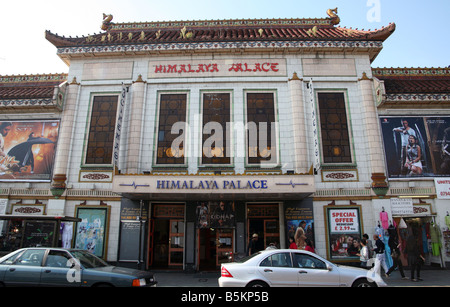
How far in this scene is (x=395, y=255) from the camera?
12.7 m

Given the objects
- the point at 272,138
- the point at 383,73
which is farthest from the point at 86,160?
the point at 383,73

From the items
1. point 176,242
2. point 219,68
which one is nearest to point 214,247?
point 176,242

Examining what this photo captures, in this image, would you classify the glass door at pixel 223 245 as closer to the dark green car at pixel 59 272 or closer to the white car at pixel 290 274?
the dark green car at pixel 59 272

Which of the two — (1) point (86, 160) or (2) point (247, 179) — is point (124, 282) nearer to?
(2) point (247, 179)

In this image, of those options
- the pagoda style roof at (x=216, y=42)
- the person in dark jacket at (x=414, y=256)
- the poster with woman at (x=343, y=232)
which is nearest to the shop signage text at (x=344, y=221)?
the poster with woman at (x=343, y=232)

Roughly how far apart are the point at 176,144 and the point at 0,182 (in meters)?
9.93

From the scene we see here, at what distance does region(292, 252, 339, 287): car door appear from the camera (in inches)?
312

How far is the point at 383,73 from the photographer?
18.0m

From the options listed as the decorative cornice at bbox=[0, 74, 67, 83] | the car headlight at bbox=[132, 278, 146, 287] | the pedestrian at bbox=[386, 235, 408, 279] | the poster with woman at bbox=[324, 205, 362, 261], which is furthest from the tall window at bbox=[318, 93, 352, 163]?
the decorative cornice at bbox=[0, 74, 67, 83]

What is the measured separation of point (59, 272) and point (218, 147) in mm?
9565

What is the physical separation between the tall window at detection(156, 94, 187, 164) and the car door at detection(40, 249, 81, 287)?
795 cm

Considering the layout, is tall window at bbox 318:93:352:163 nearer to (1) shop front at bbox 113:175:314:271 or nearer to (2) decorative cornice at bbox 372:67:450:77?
(1) shop front at bbox 113:175:314:271

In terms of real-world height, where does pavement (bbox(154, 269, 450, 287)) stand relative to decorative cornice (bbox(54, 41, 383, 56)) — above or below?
below

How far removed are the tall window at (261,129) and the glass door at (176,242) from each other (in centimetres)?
512
